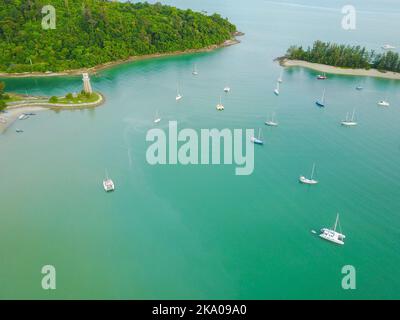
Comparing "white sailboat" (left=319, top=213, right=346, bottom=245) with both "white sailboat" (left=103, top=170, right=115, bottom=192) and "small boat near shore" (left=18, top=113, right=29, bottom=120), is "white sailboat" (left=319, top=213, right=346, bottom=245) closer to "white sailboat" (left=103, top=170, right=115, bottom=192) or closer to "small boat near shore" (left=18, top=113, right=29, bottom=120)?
"white sailboat" (left=103, top=170, right=115, bottom=192)

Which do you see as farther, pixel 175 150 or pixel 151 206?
pixel 175 150

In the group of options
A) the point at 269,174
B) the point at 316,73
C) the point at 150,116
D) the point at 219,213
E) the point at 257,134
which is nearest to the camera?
the point at 219,213

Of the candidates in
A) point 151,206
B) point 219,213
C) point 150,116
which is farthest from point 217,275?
point 150,116

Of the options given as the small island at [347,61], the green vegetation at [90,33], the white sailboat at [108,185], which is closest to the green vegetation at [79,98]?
the green vegetation at [90,33]

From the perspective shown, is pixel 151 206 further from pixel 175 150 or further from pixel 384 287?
pixel 384 287

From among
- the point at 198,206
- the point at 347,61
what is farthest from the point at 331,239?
the point at 347,61

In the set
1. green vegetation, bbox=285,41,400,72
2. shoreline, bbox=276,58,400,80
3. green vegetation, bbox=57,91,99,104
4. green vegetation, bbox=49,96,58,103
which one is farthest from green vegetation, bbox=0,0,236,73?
green vegetation, bbox=285,41,400,72
